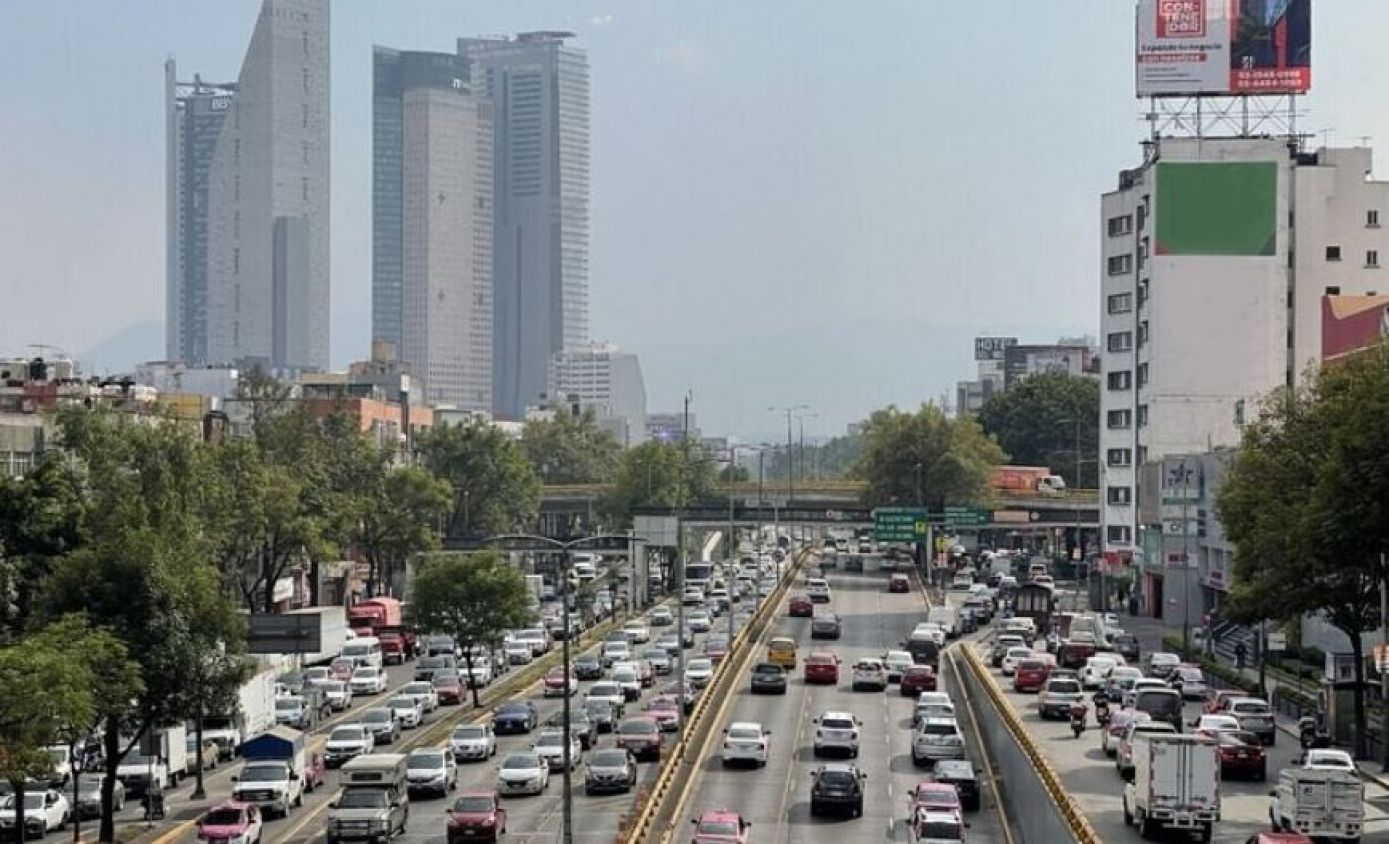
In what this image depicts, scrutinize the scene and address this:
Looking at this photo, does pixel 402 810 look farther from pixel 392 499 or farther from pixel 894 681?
pixel 392 499

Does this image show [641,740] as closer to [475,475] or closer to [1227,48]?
[1227,48]

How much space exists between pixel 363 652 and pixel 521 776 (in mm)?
38624

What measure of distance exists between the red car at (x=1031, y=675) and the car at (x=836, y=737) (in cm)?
2101

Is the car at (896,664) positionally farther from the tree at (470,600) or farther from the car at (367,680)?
the car at (367,680)

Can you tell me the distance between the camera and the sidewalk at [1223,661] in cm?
5997

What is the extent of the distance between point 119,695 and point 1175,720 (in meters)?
30.6

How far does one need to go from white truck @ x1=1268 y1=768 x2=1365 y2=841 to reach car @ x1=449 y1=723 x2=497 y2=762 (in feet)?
87.2

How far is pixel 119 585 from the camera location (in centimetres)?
5272

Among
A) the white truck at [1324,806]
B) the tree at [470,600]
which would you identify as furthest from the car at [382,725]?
the white truck at [1324,806]

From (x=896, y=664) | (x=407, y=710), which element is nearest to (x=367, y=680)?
(x=407, y=710)

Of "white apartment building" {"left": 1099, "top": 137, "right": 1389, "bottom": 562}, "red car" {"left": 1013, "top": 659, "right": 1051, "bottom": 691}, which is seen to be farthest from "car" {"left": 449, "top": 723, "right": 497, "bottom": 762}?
"white apartment building" {"left": 1099, "top": 137, "right": 1389, "bottom": 562}

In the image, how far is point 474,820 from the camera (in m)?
47.1

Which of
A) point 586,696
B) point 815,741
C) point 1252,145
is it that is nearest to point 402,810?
point 815,741

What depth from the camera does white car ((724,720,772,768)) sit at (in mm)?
60062
